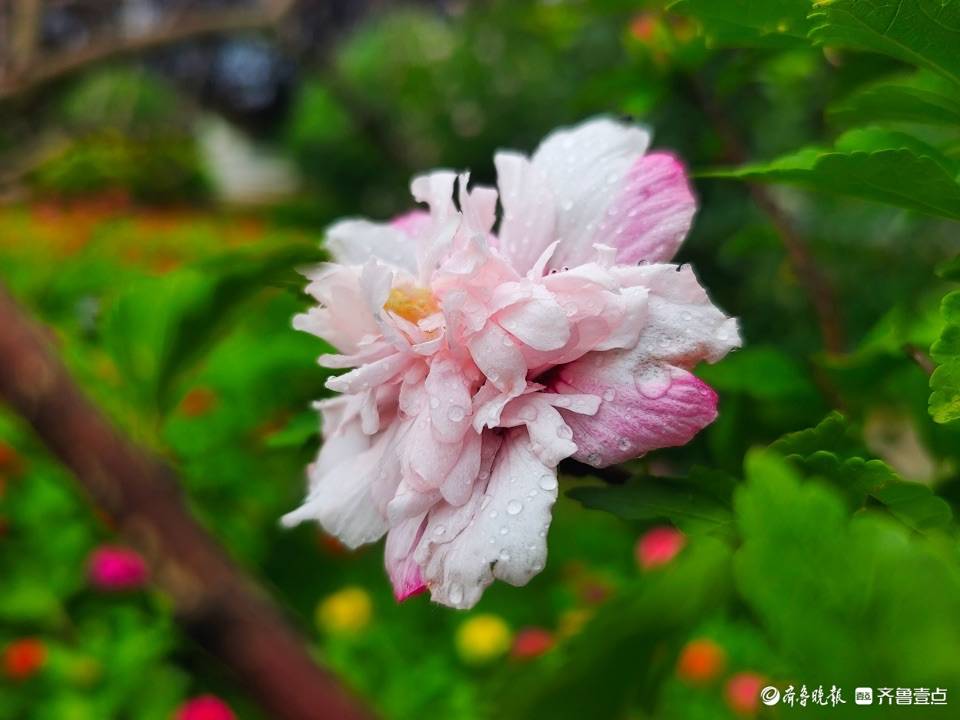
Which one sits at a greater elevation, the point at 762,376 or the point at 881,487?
the point at 881,487

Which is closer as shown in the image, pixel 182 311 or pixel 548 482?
pixel 548 482

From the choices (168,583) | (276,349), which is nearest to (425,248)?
(168,583)

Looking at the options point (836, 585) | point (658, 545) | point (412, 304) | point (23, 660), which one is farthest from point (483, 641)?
point (836, 585)

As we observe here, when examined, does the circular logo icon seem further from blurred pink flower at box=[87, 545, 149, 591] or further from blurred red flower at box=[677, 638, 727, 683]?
blurred pink flower at box=[87, 545, 149, 591]

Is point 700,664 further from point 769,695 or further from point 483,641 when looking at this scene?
point 769,695

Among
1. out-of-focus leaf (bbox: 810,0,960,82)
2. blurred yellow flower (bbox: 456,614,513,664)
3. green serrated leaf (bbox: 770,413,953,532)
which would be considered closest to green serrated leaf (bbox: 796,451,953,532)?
green serrated leaf (bbox: 770,413,953,532)
